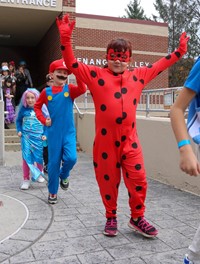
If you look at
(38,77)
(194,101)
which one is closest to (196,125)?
(194,101)

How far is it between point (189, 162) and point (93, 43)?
16849mm

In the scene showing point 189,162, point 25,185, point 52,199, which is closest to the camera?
point 189,162

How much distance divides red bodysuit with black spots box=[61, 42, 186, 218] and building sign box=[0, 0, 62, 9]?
402 inches

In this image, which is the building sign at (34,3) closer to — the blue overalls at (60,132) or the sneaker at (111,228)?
the blue overalls at (60,132)

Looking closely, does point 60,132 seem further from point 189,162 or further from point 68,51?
point 189,162

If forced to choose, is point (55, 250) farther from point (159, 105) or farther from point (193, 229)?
point (159, 105)

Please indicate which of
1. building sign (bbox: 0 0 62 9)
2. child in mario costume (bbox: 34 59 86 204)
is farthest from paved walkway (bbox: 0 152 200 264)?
building sign (bbox: 0 0 62 9)

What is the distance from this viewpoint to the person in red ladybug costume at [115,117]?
10.9 ft

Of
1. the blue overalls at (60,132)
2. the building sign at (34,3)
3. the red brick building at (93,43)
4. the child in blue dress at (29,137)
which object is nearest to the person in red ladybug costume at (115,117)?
the blue overalls at (60,132)

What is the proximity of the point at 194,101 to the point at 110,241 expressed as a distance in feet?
5.99

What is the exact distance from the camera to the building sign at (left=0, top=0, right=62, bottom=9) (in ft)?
41.1

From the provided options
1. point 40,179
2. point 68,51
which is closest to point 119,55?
point 68,51

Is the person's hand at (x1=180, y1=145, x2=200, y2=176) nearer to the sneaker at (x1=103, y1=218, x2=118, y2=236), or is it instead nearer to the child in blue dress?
the sneaker at (x1=103, y1=218, x2=118, y2=236)

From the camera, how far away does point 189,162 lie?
183 cm
